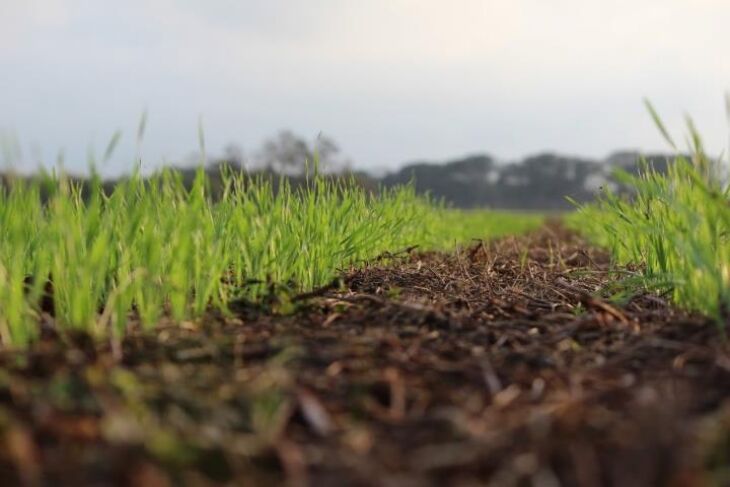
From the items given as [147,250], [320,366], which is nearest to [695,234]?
[320,366]

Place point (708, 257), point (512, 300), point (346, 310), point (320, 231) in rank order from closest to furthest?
point (708, 257) < point (346, 310) < point (512, 300) < point (320, 231)

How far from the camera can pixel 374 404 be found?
1019 mm

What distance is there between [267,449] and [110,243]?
94 cm

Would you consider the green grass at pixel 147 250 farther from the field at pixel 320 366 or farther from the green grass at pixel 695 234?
the green grass at pixel 695 234

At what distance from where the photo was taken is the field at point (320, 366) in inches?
31.9

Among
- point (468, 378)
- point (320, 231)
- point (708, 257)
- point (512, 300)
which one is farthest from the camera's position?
point (320, 231)

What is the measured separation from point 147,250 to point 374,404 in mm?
718

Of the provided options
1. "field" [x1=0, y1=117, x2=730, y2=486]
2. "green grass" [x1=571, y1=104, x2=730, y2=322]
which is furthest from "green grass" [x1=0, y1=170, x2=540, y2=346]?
"green grass" [x1=571, y1=104, x2=730, y2=322]

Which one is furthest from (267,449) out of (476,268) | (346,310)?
(476,268)

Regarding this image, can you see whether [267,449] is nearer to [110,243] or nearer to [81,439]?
[81,439]

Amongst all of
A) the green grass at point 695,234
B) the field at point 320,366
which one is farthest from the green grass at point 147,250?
the green grass at point 695,234

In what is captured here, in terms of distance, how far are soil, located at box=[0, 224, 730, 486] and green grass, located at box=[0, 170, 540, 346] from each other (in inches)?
3.2

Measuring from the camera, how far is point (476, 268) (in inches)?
126

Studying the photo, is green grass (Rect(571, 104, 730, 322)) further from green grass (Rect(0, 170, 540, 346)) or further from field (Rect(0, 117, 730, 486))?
green grass (Rect(0, 170, 540, 346))
